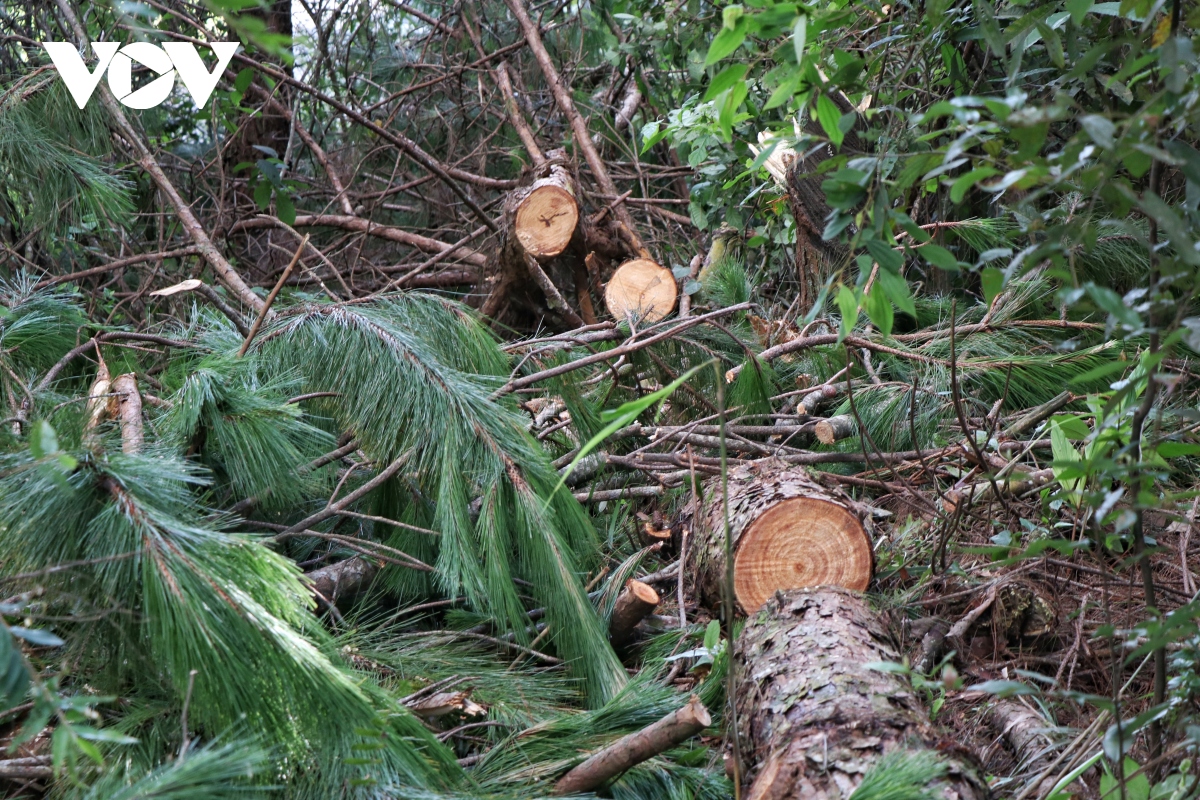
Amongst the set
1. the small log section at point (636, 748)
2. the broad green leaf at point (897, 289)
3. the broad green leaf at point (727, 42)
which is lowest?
the small log section at point (636, 748)

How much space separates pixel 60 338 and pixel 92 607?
1.10 metres

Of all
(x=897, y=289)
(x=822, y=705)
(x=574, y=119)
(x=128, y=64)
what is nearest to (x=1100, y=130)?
(x=897, y=289)

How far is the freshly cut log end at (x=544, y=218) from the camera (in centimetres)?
351

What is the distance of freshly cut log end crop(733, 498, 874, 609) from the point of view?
73.6 inches

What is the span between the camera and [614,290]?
346cm

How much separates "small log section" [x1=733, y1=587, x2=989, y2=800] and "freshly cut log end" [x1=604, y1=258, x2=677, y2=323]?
176 cm

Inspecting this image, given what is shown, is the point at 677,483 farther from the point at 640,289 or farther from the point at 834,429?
the point at 640,289

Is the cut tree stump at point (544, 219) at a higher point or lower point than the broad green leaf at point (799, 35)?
lower

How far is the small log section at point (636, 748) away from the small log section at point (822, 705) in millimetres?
133

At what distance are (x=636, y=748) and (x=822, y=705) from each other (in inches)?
11.3

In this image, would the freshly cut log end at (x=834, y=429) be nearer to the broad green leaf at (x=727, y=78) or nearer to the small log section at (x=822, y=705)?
the small log section at (x=822, y=705)

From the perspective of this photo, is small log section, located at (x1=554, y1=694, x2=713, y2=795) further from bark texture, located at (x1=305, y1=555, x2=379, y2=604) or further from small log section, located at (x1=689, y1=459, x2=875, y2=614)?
bark texture, located at (x1=305, y1=555, x2=379, y2=604)

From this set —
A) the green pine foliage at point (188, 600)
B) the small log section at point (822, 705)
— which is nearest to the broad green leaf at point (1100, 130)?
the small log section at point (822, 705)

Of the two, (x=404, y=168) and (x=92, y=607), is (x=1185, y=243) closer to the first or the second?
(x=92, y=607)
